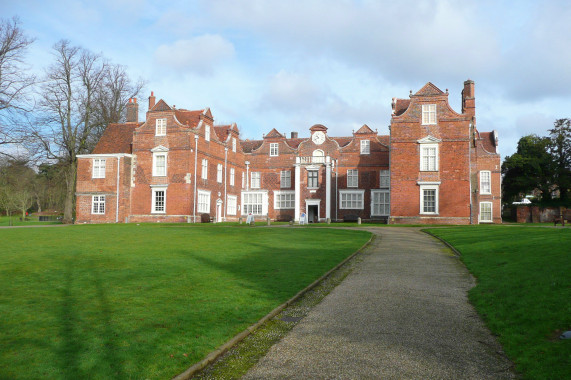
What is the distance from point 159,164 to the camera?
4025cm

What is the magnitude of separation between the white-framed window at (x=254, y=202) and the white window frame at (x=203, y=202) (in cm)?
796

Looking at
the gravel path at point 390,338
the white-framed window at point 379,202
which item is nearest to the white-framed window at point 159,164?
the white-framed window at point 379,202

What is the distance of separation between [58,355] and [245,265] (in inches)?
300

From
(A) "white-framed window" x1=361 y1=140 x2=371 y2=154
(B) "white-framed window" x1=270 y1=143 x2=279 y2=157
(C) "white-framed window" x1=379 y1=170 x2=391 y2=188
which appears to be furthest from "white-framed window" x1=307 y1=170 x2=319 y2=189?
(C) "white-framed window" x1=379 y1=170 x2=391 y2=188

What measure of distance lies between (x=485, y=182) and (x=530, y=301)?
44.0 m

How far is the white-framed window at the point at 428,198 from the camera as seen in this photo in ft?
122

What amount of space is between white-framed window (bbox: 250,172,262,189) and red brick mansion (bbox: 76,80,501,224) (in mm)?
118

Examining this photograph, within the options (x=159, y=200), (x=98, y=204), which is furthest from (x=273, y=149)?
(x=98, y=204)

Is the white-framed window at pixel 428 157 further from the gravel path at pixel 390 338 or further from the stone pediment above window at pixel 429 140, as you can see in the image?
the gravel path at pixel 390 338

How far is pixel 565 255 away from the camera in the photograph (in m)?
11.5

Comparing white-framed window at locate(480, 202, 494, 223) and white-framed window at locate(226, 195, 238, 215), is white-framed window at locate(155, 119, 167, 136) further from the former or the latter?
white-framed window at locate(480, 202, 494, 223)

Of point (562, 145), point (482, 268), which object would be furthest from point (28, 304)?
point (562, 145)

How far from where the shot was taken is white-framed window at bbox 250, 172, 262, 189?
49.4 metres

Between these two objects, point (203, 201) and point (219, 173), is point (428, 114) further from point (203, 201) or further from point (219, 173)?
point (203, 201)
